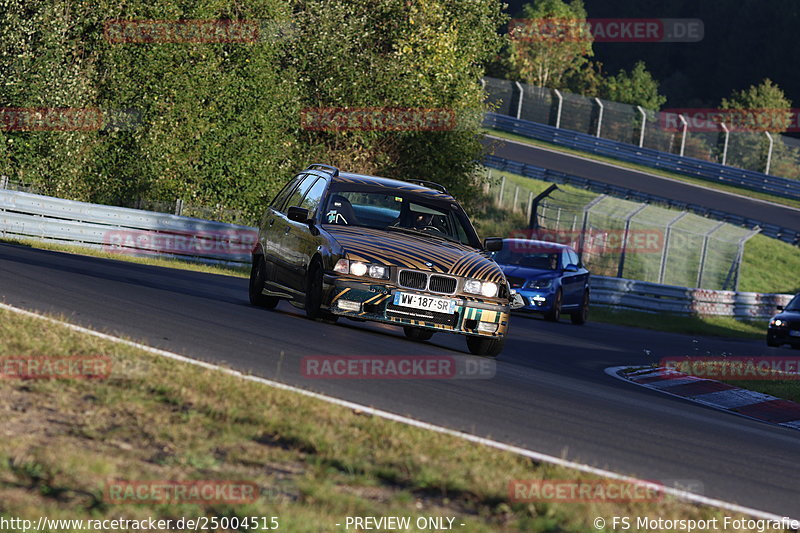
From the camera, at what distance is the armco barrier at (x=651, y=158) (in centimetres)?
5375

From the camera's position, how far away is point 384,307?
11.7 meters

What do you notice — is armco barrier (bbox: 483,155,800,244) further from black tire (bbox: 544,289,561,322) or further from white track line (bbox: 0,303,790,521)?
white track line (bbox: 0,303,790,521)

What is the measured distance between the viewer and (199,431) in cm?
628

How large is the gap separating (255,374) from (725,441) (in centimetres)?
344

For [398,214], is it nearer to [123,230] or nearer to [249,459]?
[249,459]

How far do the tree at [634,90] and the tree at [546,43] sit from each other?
2409mm

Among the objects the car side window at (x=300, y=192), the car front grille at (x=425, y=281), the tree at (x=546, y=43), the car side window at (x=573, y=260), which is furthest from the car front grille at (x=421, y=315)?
the tree at (x=546, y=43)

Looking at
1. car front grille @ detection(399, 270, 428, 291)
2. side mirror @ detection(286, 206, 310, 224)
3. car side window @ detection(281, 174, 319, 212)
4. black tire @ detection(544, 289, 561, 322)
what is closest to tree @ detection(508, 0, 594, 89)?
black tire @ detection(544, 289, 561, 322)

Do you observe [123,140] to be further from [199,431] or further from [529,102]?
[529,102]

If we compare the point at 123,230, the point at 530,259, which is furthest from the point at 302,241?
the point at 123,230

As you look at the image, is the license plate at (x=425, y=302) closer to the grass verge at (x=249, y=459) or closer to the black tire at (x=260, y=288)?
the black tire at (x=260, y=288)

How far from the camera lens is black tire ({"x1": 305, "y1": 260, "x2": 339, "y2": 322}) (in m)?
12.0

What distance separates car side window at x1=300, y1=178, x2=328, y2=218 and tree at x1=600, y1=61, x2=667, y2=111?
69.8 metres

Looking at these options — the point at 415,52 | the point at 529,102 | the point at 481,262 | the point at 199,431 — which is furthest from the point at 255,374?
the point at 529,102
